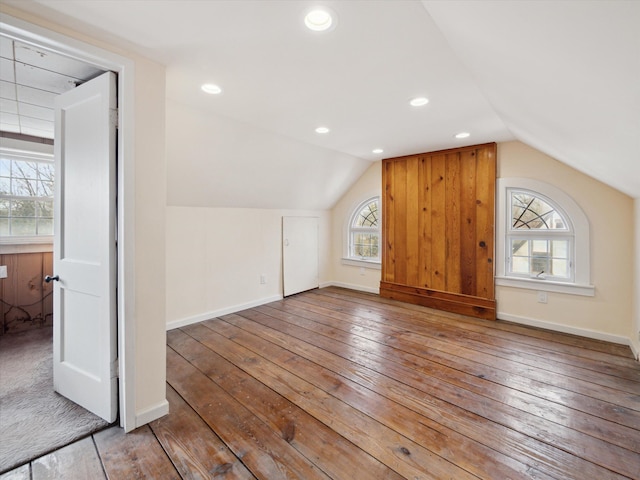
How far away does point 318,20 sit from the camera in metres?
1.44

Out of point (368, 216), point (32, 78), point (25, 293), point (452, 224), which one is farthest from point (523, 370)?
point (25, 293)

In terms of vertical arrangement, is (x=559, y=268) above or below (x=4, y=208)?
below

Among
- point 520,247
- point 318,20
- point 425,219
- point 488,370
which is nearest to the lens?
point 318,20

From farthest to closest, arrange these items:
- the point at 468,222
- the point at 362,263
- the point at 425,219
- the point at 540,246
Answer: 1. the point at 362,263
2. the point at 425,219
3. the point at 468,222
4. the point at 540,246

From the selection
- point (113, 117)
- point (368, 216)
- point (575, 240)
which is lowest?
point (575, 240)

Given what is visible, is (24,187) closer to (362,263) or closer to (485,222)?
(362,263)

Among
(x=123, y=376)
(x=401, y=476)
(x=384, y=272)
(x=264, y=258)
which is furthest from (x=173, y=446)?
(x=384, y=272)

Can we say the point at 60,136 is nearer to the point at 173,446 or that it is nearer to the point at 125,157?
the point at 125,157

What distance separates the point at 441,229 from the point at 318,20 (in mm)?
3280

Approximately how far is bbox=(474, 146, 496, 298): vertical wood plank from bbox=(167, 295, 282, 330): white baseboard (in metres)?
2.87

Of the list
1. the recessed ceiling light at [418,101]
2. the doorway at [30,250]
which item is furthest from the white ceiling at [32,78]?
the recessed ceiling light at [418,101]

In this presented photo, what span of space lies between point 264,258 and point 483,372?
3.01m

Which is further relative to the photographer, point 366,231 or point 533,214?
point 366,231

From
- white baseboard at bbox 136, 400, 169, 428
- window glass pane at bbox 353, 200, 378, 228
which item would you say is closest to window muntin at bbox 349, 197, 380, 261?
window glass pane at bbox 353, 200, 378, 228
